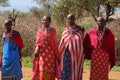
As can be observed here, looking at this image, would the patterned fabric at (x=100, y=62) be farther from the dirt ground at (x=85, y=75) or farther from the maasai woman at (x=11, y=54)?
the dirt ground at (x=85, y=75)

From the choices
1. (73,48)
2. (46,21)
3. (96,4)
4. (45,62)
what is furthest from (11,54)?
(96,4)

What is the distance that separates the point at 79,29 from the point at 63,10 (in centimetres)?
1010

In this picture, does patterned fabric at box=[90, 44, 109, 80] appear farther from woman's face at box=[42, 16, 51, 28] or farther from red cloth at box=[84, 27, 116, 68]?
woman's face at box=[42, 16, 51, 28]

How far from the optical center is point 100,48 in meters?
7.50

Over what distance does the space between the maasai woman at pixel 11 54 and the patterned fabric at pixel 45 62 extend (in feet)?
1.29

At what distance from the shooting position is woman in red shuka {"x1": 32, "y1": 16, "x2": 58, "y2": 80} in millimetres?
7555

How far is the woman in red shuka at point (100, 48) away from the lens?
24.5 feet

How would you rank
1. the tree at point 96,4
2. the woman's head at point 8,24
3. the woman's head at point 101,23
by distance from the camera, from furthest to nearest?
the tree at point 96,4 < the woman's head at point 8,24 < the woman's head at point 101,23

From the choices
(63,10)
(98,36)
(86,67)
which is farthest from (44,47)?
(63,10)

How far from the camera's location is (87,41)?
757cm

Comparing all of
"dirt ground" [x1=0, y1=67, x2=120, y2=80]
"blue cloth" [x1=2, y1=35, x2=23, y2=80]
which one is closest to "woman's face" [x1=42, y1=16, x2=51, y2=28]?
"blue cloth" [x1=2, y1=35, x2=23, y2=80]

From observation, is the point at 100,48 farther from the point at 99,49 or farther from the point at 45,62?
the point at 45,62

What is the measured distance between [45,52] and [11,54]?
666 millimetres

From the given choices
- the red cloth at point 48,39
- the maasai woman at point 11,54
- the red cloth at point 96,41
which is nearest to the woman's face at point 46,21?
the red cloth at point 48,39
